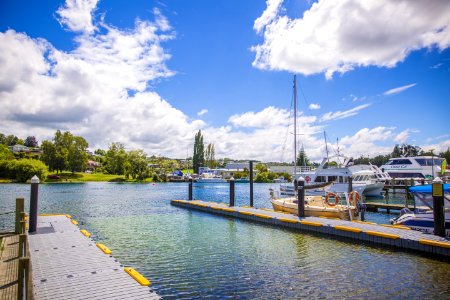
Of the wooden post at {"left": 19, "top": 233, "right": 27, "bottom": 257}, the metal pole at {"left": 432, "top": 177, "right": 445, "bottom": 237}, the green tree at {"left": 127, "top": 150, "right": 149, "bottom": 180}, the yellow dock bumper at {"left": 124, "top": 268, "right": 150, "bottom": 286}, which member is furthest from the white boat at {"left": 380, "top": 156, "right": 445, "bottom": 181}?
the green tree at {"left": 127, "top": 150, "right": 149, "bottom": 180}

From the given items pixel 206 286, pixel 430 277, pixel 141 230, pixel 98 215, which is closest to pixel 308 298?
pixel 206 286

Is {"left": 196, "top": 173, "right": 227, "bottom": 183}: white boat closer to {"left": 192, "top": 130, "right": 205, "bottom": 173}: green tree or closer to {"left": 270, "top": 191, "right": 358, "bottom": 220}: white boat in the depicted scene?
{"left": 192, "top": 130, "right": 205, "bottom": 173}: green tree

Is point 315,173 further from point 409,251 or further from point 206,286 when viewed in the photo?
point 206,286

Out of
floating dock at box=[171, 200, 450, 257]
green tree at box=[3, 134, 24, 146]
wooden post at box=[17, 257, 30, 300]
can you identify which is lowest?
floating dock at box=[171, 200, 450, 257]

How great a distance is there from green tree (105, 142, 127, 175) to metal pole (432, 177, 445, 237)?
336 feet

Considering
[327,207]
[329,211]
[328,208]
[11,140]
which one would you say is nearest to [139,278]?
[329,211]

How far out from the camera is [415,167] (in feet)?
162

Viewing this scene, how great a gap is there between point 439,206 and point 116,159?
106 meters

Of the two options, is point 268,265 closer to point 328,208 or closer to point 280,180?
point 328,208

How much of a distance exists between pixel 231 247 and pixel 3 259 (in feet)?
28.0

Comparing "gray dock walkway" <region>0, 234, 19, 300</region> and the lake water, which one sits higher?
"gray dock walkway" <region>0, 234, 19, 300</region>

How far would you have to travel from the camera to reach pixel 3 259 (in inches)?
391

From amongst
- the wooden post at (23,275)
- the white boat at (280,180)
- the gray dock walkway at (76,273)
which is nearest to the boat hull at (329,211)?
the gray dock walkway at (76,273)

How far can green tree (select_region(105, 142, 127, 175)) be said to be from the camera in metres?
108
